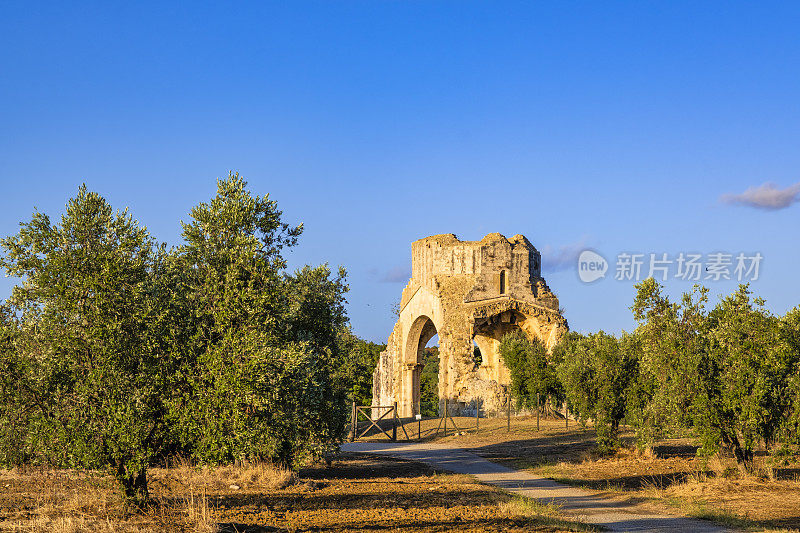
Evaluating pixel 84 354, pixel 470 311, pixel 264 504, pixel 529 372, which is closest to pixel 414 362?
pixel 470 311

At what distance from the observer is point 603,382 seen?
21375 millimetres

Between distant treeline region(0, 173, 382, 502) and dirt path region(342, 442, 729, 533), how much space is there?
6.49 metres

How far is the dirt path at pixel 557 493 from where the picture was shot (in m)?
12.6

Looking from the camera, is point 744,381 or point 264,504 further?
point 744,381

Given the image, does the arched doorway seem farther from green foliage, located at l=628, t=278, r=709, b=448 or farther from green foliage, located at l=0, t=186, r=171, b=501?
green foliage, located at l=0, t=186, r=171, b=501

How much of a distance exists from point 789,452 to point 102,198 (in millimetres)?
15456

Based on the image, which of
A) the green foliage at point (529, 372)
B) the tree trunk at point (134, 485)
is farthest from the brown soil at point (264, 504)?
the green foliage at point (529, 372)

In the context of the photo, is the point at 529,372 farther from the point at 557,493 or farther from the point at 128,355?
the point at 128,355

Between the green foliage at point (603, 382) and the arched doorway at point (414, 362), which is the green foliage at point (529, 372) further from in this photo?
the green foliage at point (603, 382)

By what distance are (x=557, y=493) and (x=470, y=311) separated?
Answer: 30.1 m

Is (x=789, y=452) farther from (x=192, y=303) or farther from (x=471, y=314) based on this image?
(x=471, y=314)

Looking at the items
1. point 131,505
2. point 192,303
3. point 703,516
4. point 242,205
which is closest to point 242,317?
point 192,303

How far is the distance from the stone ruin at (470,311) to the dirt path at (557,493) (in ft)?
57.9

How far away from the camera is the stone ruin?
45438mm
